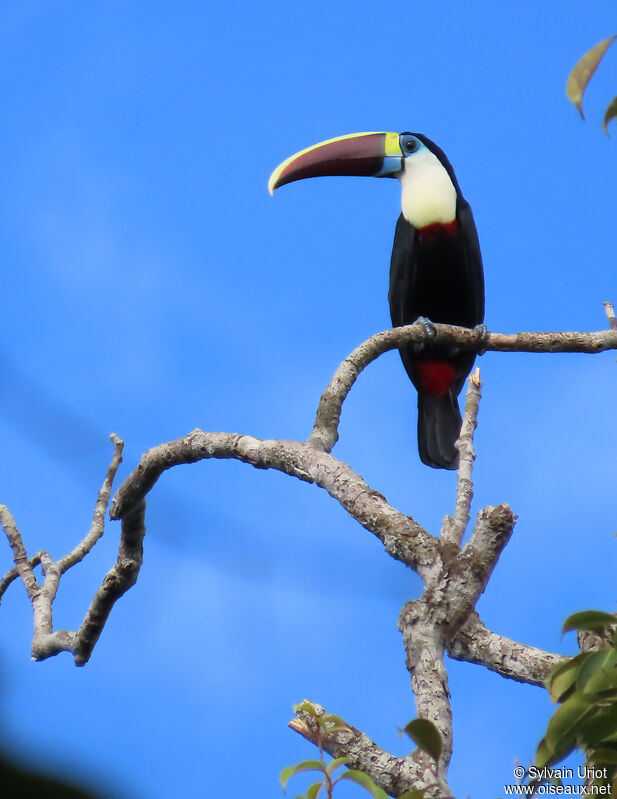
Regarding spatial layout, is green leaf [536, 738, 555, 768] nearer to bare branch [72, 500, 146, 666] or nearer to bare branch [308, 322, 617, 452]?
bare branch [308, 322, 617, 452]

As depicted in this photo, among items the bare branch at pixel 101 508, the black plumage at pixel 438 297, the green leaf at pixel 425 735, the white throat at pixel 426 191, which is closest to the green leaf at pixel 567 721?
the green leaf at pixel 425 735

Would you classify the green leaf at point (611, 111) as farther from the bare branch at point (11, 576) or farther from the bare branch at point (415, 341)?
the bare branch at point (11, 576)

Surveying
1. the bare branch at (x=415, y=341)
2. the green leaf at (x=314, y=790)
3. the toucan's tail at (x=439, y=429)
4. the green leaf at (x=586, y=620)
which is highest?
the toucan's tail at (x=439, y=429)

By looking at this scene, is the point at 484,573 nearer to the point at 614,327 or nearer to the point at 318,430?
the point at 318,430

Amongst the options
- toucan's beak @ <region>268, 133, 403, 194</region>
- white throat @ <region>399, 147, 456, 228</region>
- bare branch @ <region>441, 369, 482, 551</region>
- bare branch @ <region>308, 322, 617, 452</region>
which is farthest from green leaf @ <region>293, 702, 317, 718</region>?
toucan's beak @ <region>268, 133, 403, 194</region>

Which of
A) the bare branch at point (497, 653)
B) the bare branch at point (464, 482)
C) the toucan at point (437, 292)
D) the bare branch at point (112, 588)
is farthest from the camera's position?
the toucan at point (437, 292)

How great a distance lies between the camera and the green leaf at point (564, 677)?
4.44ft

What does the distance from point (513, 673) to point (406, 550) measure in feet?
1.07

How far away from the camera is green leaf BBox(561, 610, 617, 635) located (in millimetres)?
1374

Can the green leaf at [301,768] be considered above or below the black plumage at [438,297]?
below

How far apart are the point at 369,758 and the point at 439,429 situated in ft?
10.5

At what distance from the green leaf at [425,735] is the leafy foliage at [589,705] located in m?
0.18

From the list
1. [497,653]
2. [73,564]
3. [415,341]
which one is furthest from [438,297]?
[497,653]

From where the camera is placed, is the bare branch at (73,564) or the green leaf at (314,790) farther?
the bare branch at (73,564)
